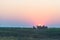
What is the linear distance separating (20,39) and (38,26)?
143ft

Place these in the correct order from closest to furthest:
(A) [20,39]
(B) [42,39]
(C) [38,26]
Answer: (A) [20,39], (B) [42,39], (C) [38,26]

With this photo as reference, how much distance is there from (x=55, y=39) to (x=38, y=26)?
129 feet

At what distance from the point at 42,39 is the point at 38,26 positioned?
40.4m

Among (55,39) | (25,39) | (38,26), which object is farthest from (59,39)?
(38,26)

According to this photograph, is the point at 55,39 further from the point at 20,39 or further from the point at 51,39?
the point at 20,39

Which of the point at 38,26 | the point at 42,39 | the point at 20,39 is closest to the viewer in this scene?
the point at 20,39

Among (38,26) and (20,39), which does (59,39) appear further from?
(38,26)

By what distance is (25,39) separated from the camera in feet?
110

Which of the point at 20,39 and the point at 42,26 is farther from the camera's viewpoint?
the point at 42,26

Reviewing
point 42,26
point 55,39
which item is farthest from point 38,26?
point 55,39

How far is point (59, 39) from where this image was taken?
36438mm

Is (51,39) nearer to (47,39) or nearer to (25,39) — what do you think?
(47,39)

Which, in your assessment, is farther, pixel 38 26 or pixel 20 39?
pixel 38 26

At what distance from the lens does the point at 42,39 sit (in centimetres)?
3559
